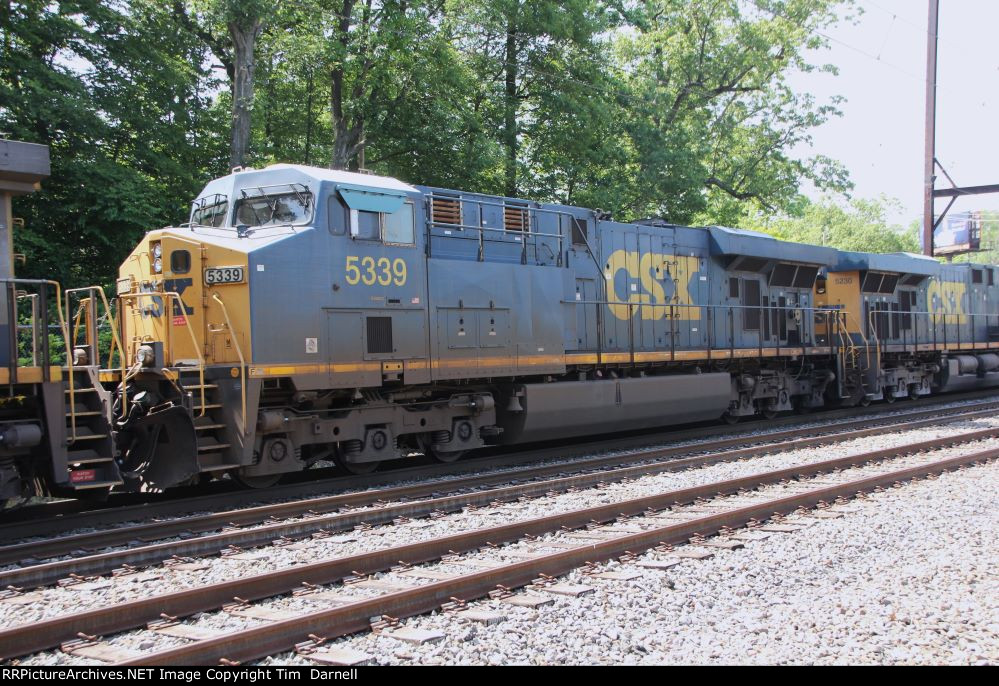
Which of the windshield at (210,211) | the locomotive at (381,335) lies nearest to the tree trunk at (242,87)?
the locomotive at (381,335)

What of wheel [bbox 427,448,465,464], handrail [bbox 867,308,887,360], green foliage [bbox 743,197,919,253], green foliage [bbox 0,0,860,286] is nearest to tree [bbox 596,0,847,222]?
green foliage [bbox 0,0,860,286]

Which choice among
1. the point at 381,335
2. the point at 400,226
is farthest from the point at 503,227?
the point at 381,335

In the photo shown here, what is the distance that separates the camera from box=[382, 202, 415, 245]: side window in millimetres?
9617

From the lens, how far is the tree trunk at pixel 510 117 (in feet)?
70.1

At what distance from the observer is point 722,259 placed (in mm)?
15328

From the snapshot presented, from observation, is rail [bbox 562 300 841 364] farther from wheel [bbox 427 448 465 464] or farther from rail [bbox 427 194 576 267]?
wheel [bbox 427 448 465 464]

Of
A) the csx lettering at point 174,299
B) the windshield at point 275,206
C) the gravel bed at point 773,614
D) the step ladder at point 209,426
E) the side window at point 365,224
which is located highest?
the windshield at point 275,206

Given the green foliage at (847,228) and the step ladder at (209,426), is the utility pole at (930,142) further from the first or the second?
the green foliage at (847,228)

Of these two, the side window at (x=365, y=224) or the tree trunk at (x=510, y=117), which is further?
the tree trunk at (x=510, y=117)

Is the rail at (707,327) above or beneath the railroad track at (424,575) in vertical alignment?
above

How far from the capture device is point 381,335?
959cm

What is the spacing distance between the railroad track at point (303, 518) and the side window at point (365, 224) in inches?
115

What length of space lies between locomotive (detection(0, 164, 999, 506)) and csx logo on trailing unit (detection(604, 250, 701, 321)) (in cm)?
4
